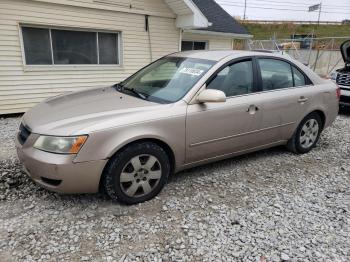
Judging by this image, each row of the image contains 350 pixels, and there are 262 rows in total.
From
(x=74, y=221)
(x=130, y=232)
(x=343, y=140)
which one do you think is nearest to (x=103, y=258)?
(x=130, y=232)

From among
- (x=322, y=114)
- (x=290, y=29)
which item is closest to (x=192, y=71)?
(x=322, y=114)

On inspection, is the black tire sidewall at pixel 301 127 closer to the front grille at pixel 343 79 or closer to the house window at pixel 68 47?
the front grille at pixel 343 79

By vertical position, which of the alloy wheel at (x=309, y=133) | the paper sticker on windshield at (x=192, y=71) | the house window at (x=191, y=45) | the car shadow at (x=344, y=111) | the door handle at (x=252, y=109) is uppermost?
the paper sticker on windshield at (x=192, y=71)

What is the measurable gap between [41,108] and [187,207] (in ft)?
6.68

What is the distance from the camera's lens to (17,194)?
3.44 meters

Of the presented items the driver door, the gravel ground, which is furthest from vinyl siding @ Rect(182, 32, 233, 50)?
the gravel ground

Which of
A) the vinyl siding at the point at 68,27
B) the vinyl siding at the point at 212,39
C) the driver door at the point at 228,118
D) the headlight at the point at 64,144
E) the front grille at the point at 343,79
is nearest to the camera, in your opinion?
the headlight at the point at 64,144

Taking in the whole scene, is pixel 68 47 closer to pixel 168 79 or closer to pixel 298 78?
pixel 168 79

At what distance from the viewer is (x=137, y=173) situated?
10.5ft

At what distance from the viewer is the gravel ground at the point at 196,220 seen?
262cm

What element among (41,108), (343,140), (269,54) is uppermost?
(269,54)

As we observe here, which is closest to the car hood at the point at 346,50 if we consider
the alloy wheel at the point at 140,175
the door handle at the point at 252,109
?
the door handle at the point at 252,109

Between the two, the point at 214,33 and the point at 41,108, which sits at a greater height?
the point at 214,33

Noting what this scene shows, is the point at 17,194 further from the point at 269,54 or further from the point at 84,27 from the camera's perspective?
the point at 84,27
